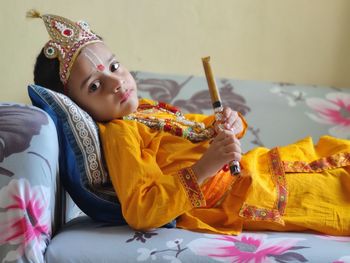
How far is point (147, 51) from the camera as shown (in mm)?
1903

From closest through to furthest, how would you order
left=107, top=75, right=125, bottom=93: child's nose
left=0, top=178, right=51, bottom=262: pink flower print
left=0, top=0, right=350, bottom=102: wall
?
1. left=0, top=178, right=51, bottom=262: pink flower print
2. left=107, top=75, right=125, bottom=93: child's nose
3. left=0, top=0, right=350, bottom=102: wall

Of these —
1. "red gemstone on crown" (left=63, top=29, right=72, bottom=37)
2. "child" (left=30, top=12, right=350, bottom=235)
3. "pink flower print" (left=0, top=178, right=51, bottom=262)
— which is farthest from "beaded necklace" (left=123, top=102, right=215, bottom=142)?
"pink flower print" (left=0, top=178, right=51, bottom=262)

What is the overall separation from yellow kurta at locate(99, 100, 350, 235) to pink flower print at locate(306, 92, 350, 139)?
0.43 meters

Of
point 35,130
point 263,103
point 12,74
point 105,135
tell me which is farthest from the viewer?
point 12,74

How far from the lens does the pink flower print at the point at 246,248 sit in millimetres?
890

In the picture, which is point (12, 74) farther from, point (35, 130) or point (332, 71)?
point (332, 71)

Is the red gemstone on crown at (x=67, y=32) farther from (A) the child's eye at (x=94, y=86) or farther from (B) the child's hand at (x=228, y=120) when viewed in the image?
(B) the child's hand at (x=228, y=120)

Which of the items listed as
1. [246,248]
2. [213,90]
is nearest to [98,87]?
[213,90]

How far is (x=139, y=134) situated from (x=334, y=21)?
111 centimetres

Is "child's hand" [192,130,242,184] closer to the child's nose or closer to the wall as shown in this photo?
the child's nose

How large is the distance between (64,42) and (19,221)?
0.42 m

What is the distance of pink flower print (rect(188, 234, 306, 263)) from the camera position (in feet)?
2.92

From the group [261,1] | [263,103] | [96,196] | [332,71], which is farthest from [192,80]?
[96,196]

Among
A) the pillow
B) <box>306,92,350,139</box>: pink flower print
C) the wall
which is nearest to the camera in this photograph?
the pillow
